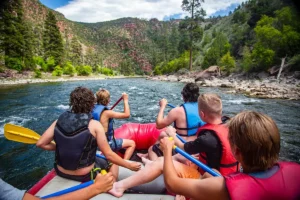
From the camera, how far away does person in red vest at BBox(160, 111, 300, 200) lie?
101cm

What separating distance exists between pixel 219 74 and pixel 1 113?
26.8m

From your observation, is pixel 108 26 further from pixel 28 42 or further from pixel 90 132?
pixel 90 132

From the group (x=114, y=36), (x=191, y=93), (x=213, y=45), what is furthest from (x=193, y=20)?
(x=114, y=36)

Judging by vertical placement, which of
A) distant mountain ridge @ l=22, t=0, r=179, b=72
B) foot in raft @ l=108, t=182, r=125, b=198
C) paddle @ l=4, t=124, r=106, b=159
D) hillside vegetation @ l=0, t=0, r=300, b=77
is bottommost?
foot in raft @ l=108, t=182, r=125, b=198

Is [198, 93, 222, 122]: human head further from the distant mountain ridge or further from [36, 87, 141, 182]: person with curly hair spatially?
the distant mountain ridge

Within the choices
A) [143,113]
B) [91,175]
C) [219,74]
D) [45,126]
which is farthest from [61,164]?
[219,74]

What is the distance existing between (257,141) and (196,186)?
444 millimetres

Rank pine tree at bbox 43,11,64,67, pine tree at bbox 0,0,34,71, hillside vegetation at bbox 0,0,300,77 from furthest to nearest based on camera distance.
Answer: pine tree at bbox 43,11,64,67
pine tree at bbox 0,0,34,71
hillside vegetation at bbox 0,0,300,77

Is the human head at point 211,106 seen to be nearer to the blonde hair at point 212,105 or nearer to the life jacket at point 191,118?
the blonde hair at point 212,105

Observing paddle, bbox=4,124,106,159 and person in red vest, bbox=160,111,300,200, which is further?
paddle, bbox=4,124,106,159

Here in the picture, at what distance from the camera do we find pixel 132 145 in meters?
3.43

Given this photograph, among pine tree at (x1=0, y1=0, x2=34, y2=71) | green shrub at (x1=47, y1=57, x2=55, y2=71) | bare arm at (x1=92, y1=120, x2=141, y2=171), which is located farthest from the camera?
green shrub at (x1=47, y1=57, x2=55, y2=71)

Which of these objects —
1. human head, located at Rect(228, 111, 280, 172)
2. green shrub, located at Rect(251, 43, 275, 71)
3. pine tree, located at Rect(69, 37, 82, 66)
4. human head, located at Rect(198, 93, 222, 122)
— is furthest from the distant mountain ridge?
human head, located at Rect(228, 111, 280, 172)

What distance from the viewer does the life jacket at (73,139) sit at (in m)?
1.81
